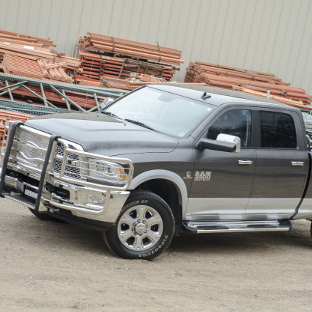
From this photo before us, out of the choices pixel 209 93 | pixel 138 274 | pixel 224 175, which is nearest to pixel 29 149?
pixel 138 274

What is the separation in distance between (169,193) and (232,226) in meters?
0.96

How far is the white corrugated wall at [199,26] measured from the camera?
58.6 feet

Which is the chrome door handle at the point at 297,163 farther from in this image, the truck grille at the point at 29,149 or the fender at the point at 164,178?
the truck grille at the point at 29,149

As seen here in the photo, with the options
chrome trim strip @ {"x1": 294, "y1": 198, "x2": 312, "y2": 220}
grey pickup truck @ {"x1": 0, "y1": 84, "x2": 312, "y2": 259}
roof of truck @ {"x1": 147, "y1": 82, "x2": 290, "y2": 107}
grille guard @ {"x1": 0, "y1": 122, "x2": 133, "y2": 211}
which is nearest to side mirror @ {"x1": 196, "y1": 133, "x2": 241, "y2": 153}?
grey pickup truck @ {"x1": 0, "y1": 84, "x2": 312, "y2": 259}

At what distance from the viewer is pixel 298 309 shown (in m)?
5.80

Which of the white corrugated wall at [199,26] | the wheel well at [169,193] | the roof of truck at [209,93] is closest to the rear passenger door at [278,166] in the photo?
the roof of truck at [209,93]

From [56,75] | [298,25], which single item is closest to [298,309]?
[56,75]

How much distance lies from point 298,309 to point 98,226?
2.19m

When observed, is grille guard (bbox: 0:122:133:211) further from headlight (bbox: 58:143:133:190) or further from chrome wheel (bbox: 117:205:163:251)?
chrome wheel (bbox: 117:205:163:251)

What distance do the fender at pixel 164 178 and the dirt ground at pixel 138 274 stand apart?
2.59 feet

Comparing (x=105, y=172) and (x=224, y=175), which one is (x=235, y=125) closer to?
(x=224, y=175)

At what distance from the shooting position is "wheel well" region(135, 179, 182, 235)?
673cm

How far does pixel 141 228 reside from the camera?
6.40 meters

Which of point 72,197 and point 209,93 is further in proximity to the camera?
point 209,93
